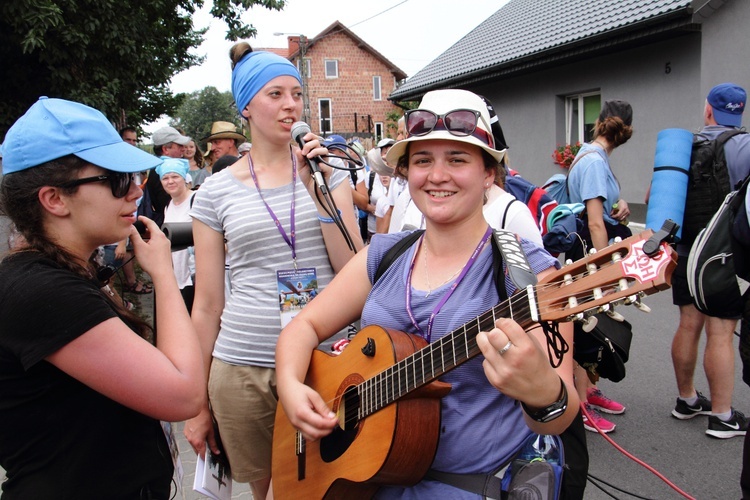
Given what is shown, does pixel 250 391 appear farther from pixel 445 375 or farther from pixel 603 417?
pixel 603 417

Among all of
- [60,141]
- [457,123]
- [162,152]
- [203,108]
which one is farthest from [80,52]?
[203,108]

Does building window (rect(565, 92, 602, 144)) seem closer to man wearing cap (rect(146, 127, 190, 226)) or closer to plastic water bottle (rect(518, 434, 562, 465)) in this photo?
man wearing cap (rect(146, 127, 190, 226))

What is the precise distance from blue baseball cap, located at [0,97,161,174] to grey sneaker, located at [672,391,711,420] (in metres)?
4.11

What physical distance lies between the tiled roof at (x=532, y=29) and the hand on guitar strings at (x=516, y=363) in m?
10.9

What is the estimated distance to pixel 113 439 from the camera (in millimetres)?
1688

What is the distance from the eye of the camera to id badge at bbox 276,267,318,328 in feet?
8.11

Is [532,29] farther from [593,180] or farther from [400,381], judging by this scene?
[400,381]

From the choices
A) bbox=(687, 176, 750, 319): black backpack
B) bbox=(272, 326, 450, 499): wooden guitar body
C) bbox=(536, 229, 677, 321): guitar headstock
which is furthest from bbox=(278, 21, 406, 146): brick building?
bbox=(536, 229, 677, 321): guitar headstock

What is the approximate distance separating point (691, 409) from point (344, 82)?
46667mm

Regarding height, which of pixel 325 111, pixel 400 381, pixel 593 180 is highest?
pixel 325 111

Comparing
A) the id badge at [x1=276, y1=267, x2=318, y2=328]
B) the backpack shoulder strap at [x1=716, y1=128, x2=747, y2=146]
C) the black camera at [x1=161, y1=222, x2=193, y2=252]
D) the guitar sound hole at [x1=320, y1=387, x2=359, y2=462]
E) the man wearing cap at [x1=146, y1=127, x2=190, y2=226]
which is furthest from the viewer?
the man wearing cap at [x1=146, y1=127, x2=190, y2=226]

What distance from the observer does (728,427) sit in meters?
3.99

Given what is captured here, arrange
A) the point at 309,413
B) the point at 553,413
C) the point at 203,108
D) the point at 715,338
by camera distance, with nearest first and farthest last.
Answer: the point at 553,413
the point at 309,413
the point at 715,338
the point at 203,108

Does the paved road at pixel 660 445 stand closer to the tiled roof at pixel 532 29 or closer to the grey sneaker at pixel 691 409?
the grey sneaker at pixel 691 409
